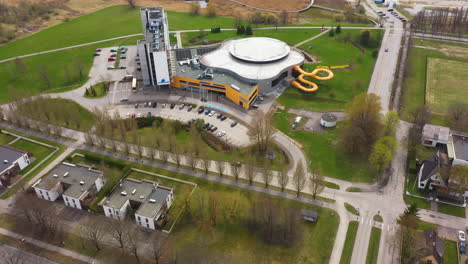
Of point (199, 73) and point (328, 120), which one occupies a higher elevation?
point (199, 73)

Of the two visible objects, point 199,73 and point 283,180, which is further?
point 199,73

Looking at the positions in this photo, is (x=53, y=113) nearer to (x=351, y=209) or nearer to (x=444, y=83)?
(x=351, y=209)

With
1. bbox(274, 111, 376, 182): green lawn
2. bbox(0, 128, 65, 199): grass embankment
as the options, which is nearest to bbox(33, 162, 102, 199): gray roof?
bbox(0, 128, 65, 199): grass embankment

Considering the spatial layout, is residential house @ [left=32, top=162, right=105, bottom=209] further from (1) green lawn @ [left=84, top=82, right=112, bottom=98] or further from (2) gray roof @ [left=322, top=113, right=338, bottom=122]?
(2) gray roof @ [left=322, top=113, right=338, bottom=122]

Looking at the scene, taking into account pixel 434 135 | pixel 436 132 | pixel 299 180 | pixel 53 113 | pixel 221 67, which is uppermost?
pixel 221 67

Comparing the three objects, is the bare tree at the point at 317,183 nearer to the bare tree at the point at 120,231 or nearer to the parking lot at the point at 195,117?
the parking lot at the point at 195,117

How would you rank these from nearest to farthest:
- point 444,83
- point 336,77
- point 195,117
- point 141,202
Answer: point 141,202 → point 195,117 → point 444,83 → point 336,77

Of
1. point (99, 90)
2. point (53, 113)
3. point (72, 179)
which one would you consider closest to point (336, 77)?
point (99, 90)

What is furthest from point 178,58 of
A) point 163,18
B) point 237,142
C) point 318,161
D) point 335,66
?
point 318,161
